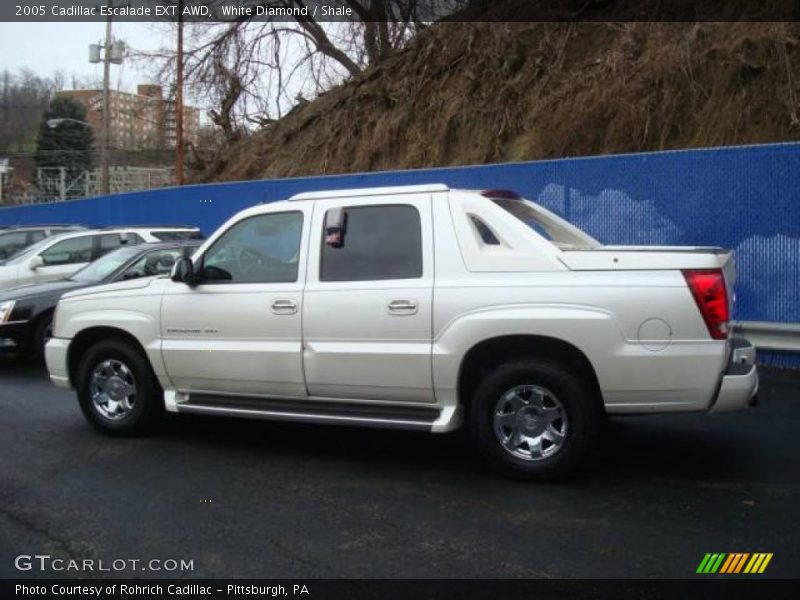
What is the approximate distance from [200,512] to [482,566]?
1768 mm

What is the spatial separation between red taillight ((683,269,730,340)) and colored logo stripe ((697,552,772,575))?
1.26 metres

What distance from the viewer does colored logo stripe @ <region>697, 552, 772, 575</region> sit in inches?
153

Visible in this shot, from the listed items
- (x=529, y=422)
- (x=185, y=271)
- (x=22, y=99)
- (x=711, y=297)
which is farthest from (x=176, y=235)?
(x=22, y=99)

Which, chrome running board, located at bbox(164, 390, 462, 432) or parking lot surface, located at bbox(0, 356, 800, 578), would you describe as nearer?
parking lot surface, located at bbox(0, 356, 800, 578)

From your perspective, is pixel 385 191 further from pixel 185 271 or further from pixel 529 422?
pixel 529 422

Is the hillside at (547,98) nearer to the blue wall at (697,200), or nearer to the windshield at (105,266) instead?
the blue wall at (697,200)

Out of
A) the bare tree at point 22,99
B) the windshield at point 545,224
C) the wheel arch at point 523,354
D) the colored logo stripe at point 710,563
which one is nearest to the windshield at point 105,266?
the windshield at point 545,224

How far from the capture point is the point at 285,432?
22.1 ft

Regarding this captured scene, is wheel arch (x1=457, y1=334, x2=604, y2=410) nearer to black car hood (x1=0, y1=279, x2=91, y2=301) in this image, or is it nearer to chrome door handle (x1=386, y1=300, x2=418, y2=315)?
chrome door handle (x1=386, y1=300, x2=418, y2=315)

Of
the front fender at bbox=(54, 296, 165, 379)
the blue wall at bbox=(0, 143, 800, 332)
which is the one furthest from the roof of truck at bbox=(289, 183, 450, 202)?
the blue wall at bbox=(0, 143, 800, 332)

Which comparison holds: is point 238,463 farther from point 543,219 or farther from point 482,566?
point 543,219

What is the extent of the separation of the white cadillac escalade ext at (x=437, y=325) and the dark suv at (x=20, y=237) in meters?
10.2

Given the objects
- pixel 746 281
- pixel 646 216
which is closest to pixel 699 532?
pixel 746 281

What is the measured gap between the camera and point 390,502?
4.92 metres
